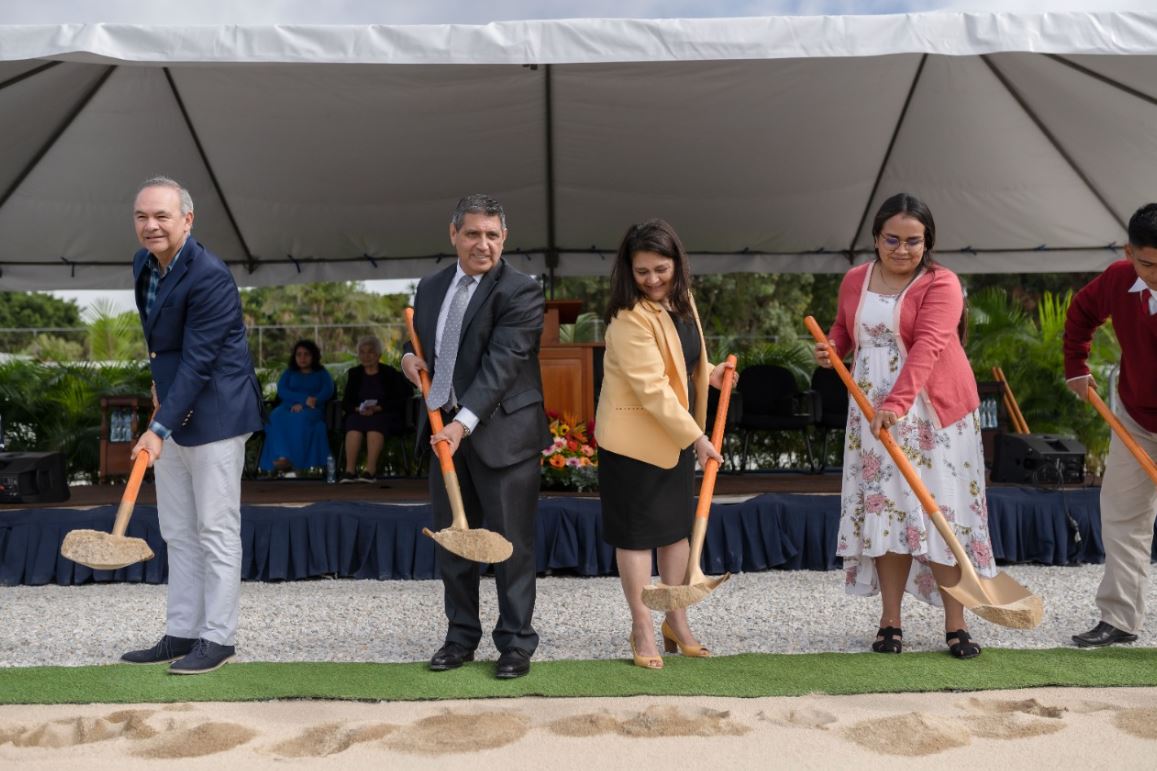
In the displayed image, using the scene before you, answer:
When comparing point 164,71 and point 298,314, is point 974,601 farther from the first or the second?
point 298,314

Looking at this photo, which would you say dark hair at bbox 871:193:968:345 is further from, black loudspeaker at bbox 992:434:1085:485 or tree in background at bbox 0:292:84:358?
tree in background at bbox 0:292:84:358

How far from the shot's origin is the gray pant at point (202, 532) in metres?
3.55

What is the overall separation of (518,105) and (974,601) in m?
4.61

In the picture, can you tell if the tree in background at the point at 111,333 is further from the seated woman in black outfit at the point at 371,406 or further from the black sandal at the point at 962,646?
the black sandal at the point at 962,646

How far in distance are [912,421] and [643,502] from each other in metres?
0.99

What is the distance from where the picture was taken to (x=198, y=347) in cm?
346

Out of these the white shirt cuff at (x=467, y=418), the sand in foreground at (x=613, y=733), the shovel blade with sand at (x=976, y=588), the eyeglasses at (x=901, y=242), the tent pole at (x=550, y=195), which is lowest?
the sand in foreground at (x=613, y=733)

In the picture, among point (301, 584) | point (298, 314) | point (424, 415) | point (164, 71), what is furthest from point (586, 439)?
point (298, 314)

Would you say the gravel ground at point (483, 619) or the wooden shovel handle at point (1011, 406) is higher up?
the wooden shovel handle at point (1011, 406)

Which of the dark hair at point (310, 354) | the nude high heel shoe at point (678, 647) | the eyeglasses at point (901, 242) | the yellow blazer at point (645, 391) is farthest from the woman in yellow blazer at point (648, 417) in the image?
the dark hair at point (310, 354)

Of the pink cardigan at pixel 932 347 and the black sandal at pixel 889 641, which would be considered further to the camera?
the black sandal at pixel 889 641

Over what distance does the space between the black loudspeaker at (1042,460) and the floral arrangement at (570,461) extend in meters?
2.46

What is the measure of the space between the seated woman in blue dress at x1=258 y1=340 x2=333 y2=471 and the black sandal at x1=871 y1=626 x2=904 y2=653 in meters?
5.18

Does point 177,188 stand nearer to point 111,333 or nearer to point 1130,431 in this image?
point 1130,431
